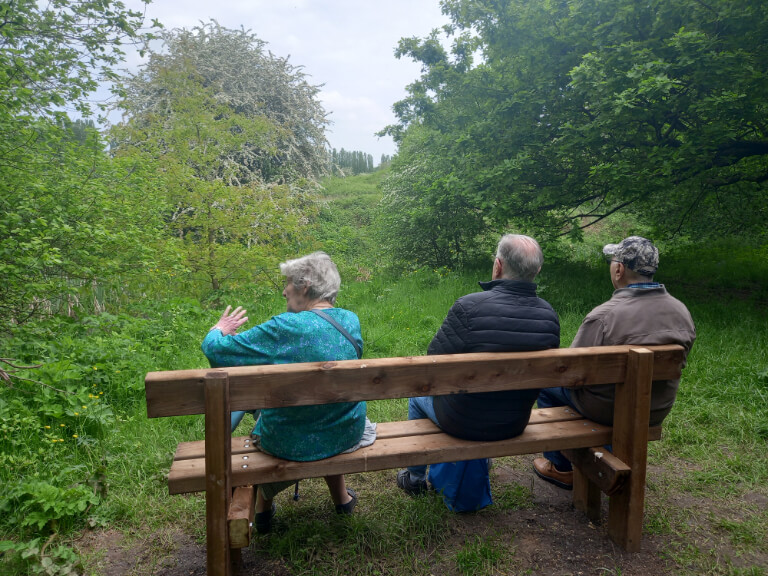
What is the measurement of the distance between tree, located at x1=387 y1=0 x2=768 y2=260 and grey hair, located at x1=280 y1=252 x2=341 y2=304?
5.41 m

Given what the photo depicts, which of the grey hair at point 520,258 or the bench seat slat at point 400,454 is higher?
the grey hair at point 520,258

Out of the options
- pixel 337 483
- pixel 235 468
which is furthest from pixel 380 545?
pixel 235 468

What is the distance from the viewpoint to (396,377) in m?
2.16

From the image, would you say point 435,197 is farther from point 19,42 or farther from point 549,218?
point 19,42

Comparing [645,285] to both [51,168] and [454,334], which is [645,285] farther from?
[51,168]

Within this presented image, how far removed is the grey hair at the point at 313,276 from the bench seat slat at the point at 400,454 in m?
0.80

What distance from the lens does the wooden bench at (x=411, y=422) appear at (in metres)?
1.98

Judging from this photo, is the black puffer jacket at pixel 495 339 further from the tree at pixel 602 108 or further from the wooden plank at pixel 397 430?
the tree at pixel 602 108

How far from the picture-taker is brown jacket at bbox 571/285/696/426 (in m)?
2.75

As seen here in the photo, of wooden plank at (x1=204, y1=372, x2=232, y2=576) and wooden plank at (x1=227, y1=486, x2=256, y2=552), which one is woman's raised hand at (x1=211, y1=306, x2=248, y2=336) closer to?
wooden plank at (x1=204, y1=372, x2=232, y2=576)

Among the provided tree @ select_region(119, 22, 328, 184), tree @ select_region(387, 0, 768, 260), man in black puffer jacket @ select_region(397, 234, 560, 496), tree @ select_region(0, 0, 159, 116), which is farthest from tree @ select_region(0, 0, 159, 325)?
tree @ select_region(119, 22, 328, 184)

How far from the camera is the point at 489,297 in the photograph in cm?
255

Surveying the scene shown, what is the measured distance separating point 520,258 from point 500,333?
1.41ft

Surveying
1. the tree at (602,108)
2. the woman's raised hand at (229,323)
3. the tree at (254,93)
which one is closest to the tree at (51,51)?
the woman's raised hand at (229,323)
